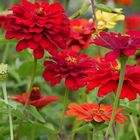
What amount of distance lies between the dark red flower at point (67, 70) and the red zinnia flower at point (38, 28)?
1.8 inches

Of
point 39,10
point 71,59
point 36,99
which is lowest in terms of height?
point 36,99

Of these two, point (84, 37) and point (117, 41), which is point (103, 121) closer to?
point (117, 41)

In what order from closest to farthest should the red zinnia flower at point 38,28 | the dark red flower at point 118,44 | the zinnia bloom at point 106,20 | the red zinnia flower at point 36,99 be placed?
the dark red flower at point 118,44, the red zinnia flower at point 38,28, the red zinnia flower at point 36,99, the zinnia bloom at point 106,20

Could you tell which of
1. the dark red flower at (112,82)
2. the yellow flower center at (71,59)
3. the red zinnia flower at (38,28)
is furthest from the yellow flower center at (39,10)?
the dark red flower at (112,82)

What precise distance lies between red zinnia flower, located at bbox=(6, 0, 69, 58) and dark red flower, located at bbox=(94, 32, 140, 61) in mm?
192

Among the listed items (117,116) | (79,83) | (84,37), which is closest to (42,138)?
(84,37)

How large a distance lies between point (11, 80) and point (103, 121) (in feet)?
2.79

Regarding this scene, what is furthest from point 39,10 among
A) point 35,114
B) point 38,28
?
point 35,114

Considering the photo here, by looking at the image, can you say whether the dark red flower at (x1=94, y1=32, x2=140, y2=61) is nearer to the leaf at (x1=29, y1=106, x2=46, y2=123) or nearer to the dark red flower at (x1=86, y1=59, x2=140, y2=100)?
the dark red flower at (x1=86, y1=59, x2=140, y2=100)

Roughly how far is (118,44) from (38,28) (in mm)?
231

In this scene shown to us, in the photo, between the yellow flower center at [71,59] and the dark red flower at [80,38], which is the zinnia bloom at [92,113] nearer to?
the yellow flower center at [71,59]

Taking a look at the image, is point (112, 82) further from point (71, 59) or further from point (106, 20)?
point (106, 20)

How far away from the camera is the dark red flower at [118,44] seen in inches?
36.3

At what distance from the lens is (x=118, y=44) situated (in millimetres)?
931
